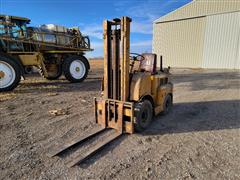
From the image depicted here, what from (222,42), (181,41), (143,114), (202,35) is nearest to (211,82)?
(143,114)

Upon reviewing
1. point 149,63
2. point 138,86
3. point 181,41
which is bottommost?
point 138,86

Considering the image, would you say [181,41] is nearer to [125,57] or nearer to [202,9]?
[202,9]

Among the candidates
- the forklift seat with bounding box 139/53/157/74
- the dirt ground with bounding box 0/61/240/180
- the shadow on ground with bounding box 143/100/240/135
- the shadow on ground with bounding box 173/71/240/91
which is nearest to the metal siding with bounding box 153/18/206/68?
the shadow on ground with bounding box 173/71/240/91

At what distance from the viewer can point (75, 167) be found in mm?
2854

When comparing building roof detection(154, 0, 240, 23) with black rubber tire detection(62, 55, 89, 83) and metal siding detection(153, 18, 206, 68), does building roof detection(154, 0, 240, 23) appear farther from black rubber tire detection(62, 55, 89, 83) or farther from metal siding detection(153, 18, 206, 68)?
black rubber tire detection(62, 55, 89, 83)

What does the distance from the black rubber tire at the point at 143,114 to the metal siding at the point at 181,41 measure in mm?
16963

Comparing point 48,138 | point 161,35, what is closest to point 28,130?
point 48,138

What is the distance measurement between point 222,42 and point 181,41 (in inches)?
155

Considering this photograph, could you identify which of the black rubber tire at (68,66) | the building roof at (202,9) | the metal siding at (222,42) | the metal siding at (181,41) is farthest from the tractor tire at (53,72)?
the building roof at (202,9)

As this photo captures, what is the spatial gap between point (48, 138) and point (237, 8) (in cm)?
1935

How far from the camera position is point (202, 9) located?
61.9ft

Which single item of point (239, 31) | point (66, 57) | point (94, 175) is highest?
point (239, 31)

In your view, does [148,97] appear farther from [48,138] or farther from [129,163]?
[48,138]

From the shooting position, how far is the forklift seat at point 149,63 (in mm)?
4679
